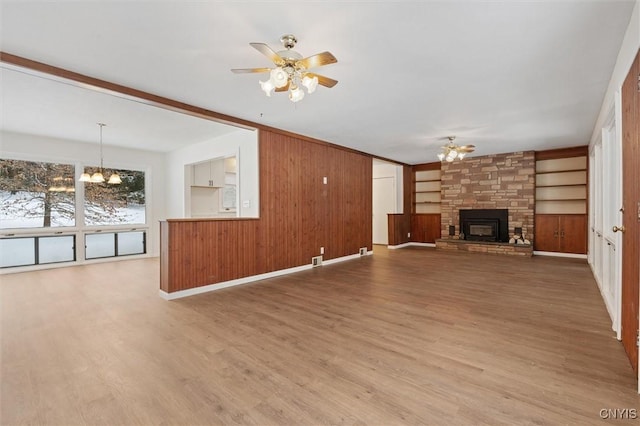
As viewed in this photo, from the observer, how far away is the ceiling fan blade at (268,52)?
2.17 metres

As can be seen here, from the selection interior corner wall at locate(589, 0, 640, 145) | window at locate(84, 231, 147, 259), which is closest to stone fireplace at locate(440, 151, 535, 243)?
interior corner wall at locate(589, 0, 640, 145)

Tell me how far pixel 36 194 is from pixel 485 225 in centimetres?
1027

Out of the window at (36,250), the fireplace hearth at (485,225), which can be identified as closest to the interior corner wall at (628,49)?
the fireplace hearth at (485,225)

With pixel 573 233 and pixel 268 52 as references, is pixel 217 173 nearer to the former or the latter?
pixel 268 52

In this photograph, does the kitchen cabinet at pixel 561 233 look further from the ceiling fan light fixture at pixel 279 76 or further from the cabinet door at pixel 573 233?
the ceiling fan light fixture at pixel 279 76

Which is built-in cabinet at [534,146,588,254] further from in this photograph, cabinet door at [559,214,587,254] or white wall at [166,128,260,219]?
white wall at [166,128,260,219]

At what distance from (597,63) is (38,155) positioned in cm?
861

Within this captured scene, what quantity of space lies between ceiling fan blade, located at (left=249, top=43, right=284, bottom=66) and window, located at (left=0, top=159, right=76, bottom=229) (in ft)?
20.1

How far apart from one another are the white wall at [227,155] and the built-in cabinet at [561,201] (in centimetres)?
706

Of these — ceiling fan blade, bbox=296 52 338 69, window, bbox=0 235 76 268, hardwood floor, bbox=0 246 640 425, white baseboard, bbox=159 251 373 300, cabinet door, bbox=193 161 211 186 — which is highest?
ceiling fan blade, bbox=296 52 338 69

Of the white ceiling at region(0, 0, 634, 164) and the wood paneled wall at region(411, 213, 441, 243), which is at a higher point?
the white ceiling at region(0, 0, 634, 164)

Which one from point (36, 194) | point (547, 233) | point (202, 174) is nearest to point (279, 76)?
point (202, 174)

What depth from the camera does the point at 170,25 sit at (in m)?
2.27

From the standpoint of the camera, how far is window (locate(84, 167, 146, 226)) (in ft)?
21.1
